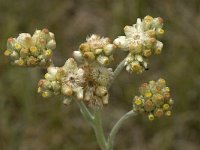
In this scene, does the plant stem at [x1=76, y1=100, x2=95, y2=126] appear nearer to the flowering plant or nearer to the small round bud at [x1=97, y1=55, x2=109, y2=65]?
the flowering plant

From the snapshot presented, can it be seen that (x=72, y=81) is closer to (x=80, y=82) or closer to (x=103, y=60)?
(x=80, y=82)

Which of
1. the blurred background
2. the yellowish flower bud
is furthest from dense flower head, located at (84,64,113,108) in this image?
the blurred background

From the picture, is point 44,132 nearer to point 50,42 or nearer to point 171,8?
point 171,8

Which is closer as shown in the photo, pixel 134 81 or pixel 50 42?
pixel 50 42

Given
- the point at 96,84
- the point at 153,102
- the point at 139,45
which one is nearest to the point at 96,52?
the point at 96,84

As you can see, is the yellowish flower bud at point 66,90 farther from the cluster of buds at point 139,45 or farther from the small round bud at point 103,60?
the cluster of buds at point 139,45

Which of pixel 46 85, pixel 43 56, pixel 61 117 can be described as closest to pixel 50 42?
pixel 43 56

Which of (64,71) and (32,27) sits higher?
(32,27)
